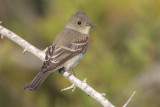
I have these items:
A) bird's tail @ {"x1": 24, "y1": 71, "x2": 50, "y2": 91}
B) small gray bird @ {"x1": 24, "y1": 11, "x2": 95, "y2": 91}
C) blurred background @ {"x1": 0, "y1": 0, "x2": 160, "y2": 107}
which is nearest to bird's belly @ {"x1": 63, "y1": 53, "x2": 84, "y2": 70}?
small gray bird @ {"x1": 24, "y1": 11, "x2": 95, "y2": 91}

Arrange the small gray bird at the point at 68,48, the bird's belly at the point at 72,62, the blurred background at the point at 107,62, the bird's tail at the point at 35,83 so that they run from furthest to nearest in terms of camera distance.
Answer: the bird's belly at the point at 72,62, the blurred background at the point at 107,62, the small gray bird at the point at 68,48, the bird's tail at the point at 35,83

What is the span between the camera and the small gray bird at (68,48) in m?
5.53

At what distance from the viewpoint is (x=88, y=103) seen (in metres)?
5.46

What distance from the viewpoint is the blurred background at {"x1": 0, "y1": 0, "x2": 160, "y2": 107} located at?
18.8 ft

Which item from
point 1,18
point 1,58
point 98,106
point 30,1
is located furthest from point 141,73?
point 30,1

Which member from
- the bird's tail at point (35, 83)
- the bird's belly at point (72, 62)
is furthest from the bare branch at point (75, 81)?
the bird's tail at point (35, 83)

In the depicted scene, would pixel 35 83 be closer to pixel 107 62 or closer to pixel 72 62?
pixel 72 62

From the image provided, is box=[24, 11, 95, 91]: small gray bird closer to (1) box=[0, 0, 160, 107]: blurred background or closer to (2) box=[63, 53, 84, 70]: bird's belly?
(2) box=[63, 53, 84, 70]: bird's belly

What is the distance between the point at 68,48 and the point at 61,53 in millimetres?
204

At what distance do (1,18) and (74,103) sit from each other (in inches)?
141

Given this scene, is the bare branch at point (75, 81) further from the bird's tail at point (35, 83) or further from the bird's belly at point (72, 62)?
the bird's tail at point (35, 83)

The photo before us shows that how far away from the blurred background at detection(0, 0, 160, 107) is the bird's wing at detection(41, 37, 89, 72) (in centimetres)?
15

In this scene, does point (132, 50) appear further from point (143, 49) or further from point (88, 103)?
point (88, 103)

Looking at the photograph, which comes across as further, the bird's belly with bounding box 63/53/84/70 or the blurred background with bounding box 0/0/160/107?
the bird's belly with bounding box 63/53/84/70
